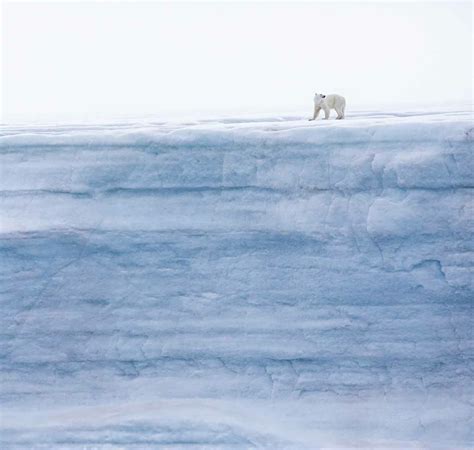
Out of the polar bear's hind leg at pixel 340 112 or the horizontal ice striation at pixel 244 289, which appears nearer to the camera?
the horizontal ice striation at pixel 244 289

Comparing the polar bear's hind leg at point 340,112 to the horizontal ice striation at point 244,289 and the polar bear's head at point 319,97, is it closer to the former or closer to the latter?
the polar bear's head at point 319,97

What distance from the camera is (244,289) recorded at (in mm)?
4301

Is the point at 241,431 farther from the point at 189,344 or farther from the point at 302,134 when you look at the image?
the point at 302,134

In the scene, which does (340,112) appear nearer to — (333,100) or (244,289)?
(333,100)

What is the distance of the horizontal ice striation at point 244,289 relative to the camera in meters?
4.20

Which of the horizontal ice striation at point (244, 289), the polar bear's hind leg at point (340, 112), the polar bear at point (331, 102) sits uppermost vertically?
the polar bear at point (331, 102)

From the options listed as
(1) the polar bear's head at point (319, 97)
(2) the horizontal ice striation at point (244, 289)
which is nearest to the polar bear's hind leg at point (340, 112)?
(1) the polar bear's head at point (319, 97)

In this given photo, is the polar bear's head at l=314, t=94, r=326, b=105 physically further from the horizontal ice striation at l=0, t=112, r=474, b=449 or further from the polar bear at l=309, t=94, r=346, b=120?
the horizontal ice striation at l=0, t=112, r=474, b=449

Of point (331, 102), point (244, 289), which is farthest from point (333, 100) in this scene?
point (244, 289)

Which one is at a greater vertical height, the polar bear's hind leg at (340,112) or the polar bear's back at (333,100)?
the polar bear's back at (333,100)

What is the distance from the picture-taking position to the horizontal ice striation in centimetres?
420

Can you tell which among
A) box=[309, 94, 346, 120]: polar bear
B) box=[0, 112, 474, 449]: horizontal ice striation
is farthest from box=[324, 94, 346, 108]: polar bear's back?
box=[0, 112, 474, 449]: horizontal ice striation

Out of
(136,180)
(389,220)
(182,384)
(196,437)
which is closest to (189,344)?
(182,384)

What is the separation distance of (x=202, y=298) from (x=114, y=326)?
1.75ft
